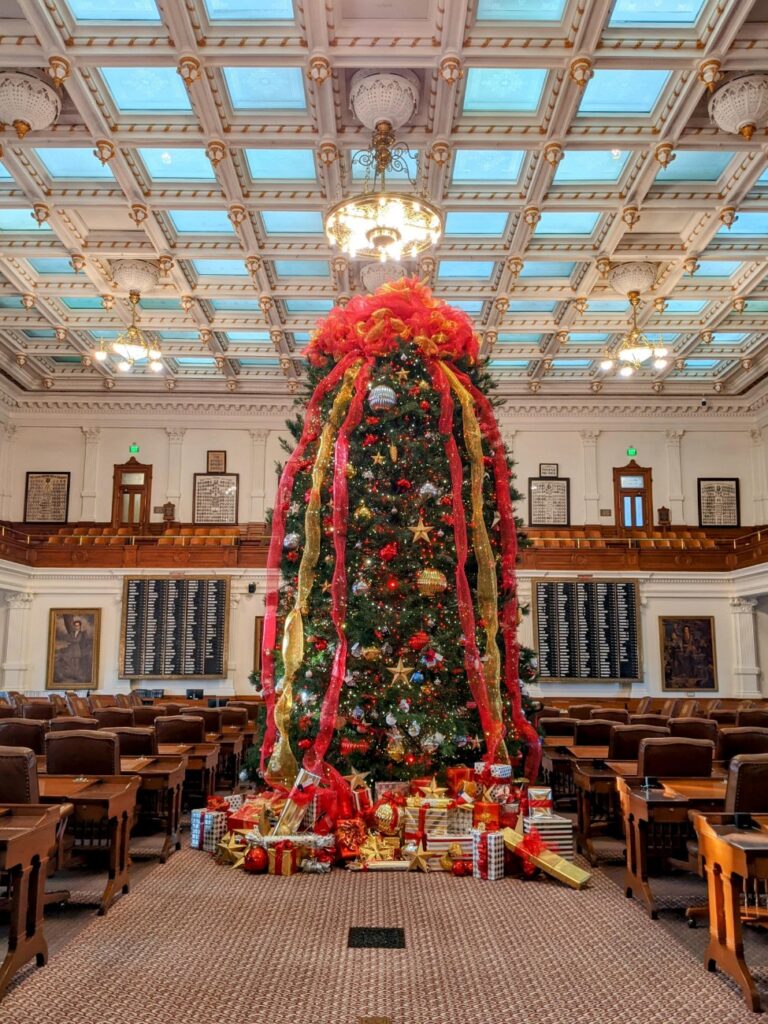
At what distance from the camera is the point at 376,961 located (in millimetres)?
3744

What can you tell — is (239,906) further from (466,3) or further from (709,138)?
(709,138)

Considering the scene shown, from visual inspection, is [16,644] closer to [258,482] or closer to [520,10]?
[258,482]

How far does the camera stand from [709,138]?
945 cm

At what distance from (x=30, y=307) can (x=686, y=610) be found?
13478mm

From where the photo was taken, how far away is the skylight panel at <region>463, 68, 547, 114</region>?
346 inches

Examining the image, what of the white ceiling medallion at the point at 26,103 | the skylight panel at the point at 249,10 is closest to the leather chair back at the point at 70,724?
the white ceiling medallion at the point at 26,103

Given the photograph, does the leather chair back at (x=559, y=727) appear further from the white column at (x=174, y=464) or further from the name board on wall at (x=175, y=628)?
the white column at (x=174, y=464)

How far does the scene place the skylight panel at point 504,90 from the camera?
880 cm

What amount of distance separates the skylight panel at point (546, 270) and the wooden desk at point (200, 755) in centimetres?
940

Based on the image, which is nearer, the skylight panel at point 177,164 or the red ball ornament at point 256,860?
the red ball ornament at point 256,860

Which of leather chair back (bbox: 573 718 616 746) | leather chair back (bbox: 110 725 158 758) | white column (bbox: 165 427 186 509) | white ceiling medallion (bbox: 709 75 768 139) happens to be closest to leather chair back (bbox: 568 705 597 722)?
leather chair back (bbox: 573 718 616 746)

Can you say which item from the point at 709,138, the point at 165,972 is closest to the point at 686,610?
the point at 709,138

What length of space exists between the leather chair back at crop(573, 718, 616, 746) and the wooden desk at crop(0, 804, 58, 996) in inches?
194

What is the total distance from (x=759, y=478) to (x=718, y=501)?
40.5 inches
